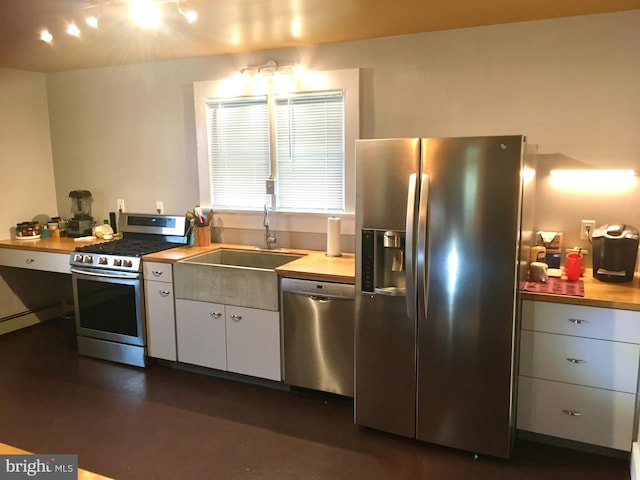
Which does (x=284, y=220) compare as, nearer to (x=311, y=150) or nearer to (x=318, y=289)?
(x=311, y=150)

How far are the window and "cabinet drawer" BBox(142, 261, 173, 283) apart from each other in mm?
751

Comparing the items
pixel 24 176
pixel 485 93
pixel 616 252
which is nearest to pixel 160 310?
pixel 24 176

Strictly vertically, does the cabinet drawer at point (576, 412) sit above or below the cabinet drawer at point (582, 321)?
below

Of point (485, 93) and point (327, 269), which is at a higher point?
point (485, 93)

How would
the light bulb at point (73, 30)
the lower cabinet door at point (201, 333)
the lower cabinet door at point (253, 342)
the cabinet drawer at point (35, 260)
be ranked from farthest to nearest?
1. the cabinet drawer at point (35, 260)
2. the lower cabinet door at point (201, 333)
3. the lower cabinet door at point (253, 342)
4. the light bulb at point (73, 30)

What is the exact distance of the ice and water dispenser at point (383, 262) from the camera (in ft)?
8.50

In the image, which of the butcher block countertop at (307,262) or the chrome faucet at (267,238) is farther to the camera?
the chrome faucet at (267,238)

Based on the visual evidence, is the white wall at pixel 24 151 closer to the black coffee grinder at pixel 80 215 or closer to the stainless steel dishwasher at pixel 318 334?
the black coffee grinder at pixel 80 215

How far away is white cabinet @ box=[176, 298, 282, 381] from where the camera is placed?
319 cm

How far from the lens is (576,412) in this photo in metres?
2.51

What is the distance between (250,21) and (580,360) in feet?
8.23

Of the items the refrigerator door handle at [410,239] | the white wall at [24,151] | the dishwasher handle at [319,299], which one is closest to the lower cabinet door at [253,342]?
the dishwasher handle at [319,299]

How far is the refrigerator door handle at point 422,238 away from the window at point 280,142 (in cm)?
111

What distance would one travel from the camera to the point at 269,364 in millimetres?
3205
